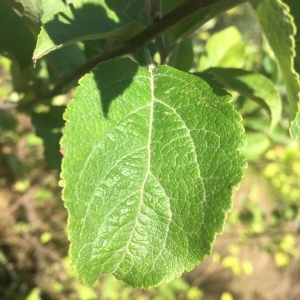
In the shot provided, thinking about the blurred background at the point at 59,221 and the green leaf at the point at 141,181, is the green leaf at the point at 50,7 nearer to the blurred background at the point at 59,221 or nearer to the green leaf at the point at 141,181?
the green leaf at the point at 141,181

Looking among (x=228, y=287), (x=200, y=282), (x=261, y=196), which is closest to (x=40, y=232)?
(x=200, y=282)

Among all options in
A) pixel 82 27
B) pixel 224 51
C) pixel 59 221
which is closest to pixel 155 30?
pixel 82 27

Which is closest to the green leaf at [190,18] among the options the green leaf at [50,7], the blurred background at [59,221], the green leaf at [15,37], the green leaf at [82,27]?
the green leaf at [82,27]

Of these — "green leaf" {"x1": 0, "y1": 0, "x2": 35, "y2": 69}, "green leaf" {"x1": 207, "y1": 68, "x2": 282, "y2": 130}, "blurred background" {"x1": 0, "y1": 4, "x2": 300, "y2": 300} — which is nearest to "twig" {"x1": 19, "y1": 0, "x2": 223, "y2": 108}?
"green leaf" {"x1": 0, "y1": 0, "x2": 35, "y2": 69}

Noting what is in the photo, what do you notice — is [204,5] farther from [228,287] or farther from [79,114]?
[228,287]

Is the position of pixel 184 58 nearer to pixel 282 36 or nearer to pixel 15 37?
pixel 15 37
